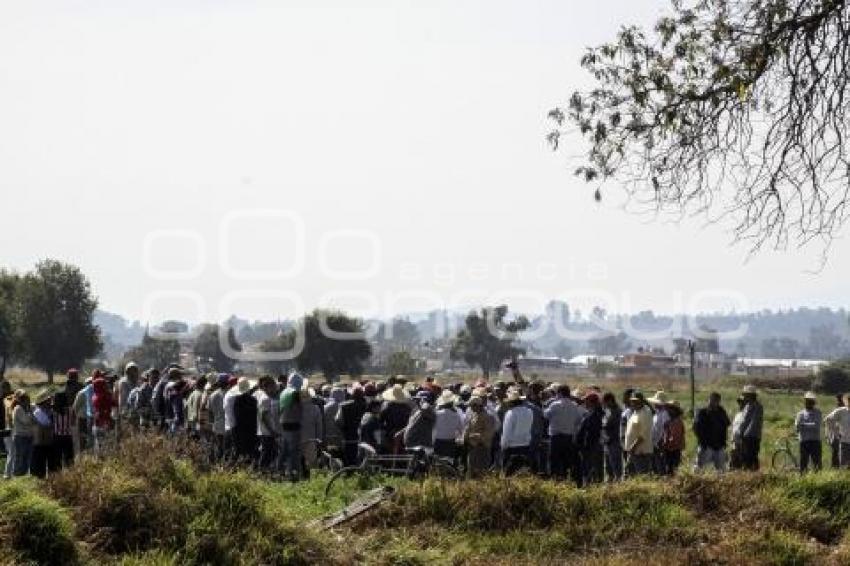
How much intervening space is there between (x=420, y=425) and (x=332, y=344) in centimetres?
8154

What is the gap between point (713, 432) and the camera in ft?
63.2

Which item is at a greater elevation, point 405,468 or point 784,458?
point 405,468

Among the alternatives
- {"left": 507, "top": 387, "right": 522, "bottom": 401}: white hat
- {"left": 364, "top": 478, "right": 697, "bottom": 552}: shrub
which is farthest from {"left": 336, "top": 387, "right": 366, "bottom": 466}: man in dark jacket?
{"left": 364, "top": 478, "right": 697, "bottom": 552}: shrub

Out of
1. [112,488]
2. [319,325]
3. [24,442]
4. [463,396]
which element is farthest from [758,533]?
[319,325]

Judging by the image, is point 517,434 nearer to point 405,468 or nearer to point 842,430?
point 405,468

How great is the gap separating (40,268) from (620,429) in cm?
7739

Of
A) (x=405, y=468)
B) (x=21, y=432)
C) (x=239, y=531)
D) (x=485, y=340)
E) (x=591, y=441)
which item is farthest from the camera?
(x=485, y=340)

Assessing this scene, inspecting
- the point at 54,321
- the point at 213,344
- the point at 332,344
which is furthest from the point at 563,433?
the point at 213,344

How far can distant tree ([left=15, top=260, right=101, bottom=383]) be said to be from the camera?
86.1 metres

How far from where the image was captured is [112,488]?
35.5ft

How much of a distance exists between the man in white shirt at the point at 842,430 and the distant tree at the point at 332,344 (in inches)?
3122

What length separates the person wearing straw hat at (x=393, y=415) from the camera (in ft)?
61.2

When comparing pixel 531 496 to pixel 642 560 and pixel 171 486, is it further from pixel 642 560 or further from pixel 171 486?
pixel 171 486

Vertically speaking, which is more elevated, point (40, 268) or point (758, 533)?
point (40, 268)
